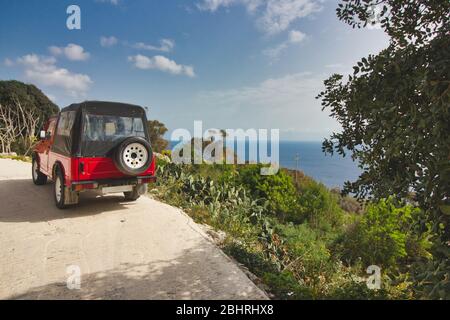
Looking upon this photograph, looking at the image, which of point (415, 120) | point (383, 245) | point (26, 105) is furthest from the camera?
point (26, 105)

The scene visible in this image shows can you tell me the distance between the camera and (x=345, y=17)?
329 centimetres

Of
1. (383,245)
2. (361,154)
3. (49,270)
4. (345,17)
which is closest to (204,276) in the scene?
(49,270)

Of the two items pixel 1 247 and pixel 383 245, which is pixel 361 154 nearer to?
pixel 1 247

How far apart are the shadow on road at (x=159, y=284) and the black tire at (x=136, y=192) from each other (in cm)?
298

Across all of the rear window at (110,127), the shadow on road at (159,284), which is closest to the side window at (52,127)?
the rear window at (110,127)

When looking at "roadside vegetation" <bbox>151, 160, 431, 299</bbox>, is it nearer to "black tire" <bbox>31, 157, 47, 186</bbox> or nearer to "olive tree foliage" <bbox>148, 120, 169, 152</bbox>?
"black tire" <bbox>31, 157, 47, 186</bbox>

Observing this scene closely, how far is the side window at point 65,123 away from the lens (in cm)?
595

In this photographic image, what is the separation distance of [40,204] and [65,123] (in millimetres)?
2176

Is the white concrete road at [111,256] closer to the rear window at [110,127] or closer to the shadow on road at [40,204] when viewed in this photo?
the shadow on road at [40,204]

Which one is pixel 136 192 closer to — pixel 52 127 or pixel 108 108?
pixel 108 108

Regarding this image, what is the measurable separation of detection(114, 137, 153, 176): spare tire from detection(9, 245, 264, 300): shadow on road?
241 cm

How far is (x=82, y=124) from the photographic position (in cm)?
561

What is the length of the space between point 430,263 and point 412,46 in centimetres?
179

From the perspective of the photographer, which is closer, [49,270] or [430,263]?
[430,263]
